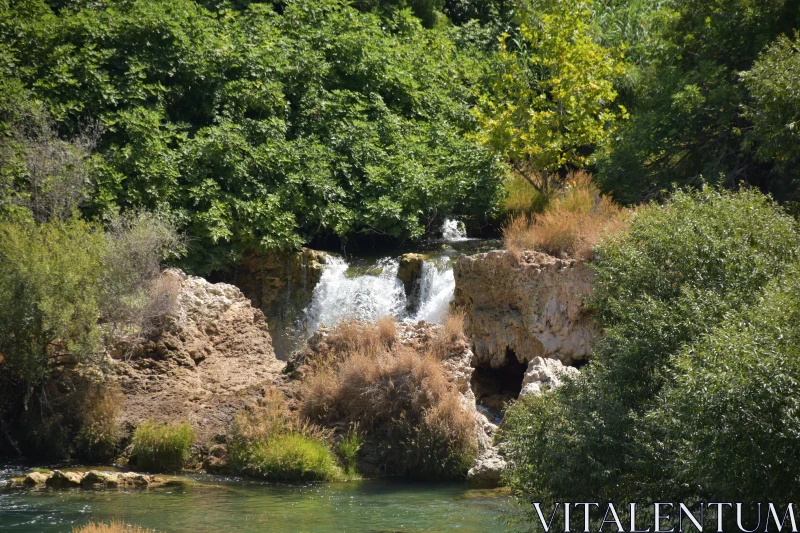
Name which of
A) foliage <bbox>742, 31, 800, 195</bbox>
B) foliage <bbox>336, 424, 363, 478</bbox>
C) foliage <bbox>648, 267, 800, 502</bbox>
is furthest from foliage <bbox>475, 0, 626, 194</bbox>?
foliage <bbox>648, 267, 800, 502</bbox>

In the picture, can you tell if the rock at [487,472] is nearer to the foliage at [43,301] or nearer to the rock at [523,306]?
the rock at [523,306]

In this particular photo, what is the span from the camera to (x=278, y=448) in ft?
54.7

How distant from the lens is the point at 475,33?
106 feet

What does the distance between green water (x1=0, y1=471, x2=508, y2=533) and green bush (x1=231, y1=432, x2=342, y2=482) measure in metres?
0.34

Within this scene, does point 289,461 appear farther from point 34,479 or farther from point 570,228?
point 570,228

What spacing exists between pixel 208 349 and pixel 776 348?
517 inches

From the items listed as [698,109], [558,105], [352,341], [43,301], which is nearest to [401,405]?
[352,341]

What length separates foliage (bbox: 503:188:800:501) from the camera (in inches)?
417

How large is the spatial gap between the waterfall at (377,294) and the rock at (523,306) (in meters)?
0.87

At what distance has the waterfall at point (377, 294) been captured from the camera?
2127cm

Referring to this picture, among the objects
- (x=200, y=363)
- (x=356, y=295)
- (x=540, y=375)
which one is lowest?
(x=540, y=375)

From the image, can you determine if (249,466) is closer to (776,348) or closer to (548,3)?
(776,348)

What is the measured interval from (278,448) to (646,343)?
24.5 feet

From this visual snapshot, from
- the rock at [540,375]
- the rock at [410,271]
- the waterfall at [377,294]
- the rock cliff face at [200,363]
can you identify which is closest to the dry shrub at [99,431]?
the rock cliff face at [200,363]
